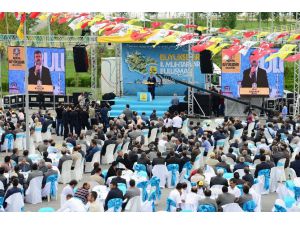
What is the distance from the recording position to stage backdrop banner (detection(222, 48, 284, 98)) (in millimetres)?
35156

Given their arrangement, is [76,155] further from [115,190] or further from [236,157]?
[115,190]

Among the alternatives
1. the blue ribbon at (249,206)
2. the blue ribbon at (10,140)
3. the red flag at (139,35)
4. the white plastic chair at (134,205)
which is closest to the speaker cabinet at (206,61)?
the red flag at (139,35)

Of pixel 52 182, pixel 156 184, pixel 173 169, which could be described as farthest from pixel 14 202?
pixel 173 169

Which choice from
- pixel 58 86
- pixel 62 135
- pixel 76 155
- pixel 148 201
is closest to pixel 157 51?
pixel 58 86

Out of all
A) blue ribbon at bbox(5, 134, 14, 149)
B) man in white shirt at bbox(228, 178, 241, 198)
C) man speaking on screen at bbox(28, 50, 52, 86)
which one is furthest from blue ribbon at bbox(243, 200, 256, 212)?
man speaking on screen at bbox(28, 50, 52, 86)

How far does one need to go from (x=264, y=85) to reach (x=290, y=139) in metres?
8.91

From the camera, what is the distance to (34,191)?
21.6 meters

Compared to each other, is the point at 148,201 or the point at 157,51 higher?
the point at 157,51

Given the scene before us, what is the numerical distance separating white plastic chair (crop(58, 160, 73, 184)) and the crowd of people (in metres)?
0.10

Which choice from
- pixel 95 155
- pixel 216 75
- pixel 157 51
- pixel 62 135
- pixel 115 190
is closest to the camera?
pixel 115 190

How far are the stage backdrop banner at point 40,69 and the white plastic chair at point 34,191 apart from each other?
15237 mm

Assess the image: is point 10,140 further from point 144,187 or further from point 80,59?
point 144,187

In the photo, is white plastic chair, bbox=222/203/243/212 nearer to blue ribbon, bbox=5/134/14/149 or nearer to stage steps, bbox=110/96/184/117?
blue ribbon, bbox=5/134/14/149

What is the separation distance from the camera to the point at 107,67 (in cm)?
4241
